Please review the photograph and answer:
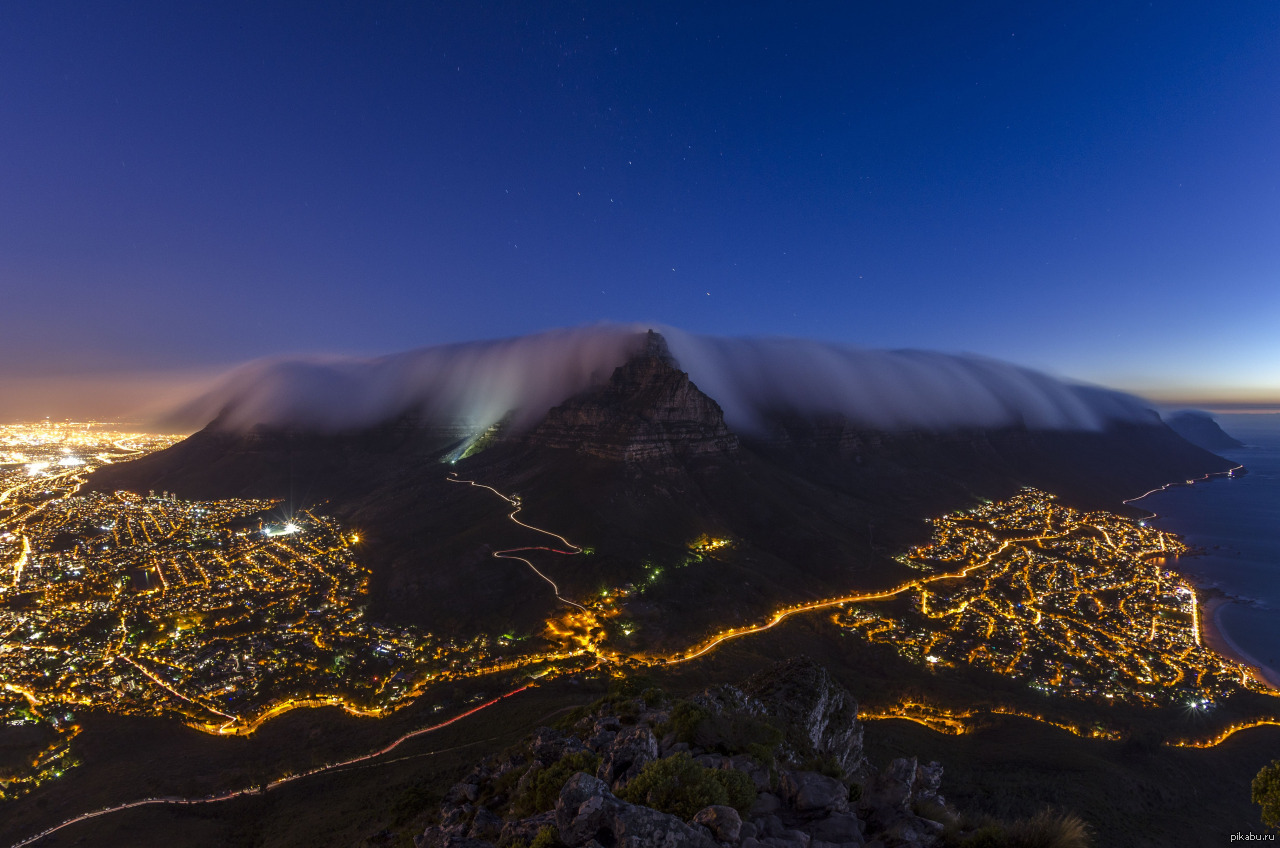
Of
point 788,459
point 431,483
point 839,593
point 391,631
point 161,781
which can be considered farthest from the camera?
point 788,459

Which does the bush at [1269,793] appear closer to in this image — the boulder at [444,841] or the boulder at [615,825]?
the boulder at [615,825]

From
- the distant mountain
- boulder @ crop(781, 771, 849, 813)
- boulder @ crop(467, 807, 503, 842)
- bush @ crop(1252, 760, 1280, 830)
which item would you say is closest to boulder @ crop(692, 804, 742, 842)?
boulder @ crop(781, 771, 849, 813)

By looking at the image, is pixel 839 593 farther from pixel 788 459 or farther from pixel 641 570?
pixel 788 459

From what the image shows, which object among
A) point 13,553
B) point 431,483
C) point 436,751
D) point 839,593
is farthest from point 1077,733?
point 13,553

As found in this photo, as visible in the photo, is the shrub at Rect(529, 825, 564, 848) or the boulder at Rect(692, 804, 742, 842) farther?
the shrub at Rect(529, 825, 564, 848)

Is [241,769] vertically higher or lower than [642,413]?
lower

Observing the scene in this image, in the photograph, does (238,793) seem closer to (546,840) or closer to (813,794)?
(546,840)

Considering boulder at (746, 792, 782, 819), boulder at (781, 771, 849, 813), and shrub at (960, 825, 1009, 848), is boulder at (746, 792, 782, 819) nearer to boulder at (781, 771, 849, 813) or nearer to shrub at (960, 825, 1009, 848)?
boulder at (781, 771, 849, 813)
